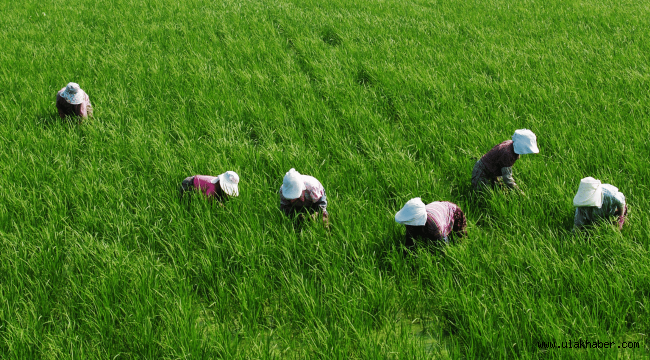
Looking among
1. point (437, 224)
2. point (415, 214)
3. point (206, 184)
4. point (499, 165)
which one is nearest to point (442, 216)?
point (437, 224)

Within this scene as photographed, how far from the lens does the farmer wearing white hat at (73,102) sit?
417 cm

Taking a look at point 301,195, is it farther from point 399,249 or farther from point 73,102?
point 73,102

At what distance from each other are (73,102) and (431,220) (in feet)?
11.4

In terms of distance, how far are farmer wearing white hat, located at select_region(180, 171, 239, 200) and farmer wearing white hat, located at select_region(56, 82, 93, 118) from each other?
181cm

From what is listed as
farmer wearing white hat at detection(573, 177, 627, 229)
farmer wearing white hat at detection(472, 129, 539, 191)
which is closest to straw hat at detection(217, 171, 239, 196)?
farmer wearing white hat at detection(472, 129, 539, 191)

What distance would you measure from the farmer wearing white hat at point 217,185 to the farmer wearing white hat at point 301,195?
37cm

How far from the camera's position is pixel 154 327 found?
227cm

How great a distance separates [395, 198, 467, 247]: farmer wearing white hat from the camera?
7.97 feet

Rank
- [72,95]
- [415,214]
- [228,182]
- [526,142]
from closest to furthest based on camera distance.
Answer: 1. [415,214]
2. [526,142]
3. [228,182]
4. [72,95]

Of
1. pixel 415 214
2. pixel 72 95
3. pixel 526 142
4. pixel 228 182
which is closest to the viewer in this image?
pixel 415 214

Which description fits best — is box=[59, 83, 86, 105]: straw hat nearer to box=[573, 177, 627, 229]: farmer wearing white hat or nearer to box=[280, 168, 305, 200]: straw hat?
box=[280, 168, 305, 200]: straw hat

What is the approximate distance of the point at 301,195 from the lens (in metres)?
2.79

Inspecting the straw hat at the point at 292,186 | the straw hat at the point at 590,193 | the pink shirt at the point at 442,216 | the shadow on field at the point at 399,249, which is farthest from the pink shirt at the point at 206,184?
the straw hat at the point at 590,193

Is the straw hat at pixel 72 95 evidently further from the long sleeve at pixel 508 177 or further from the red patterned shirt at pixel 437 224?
the long sleeve at pixel 508 177
